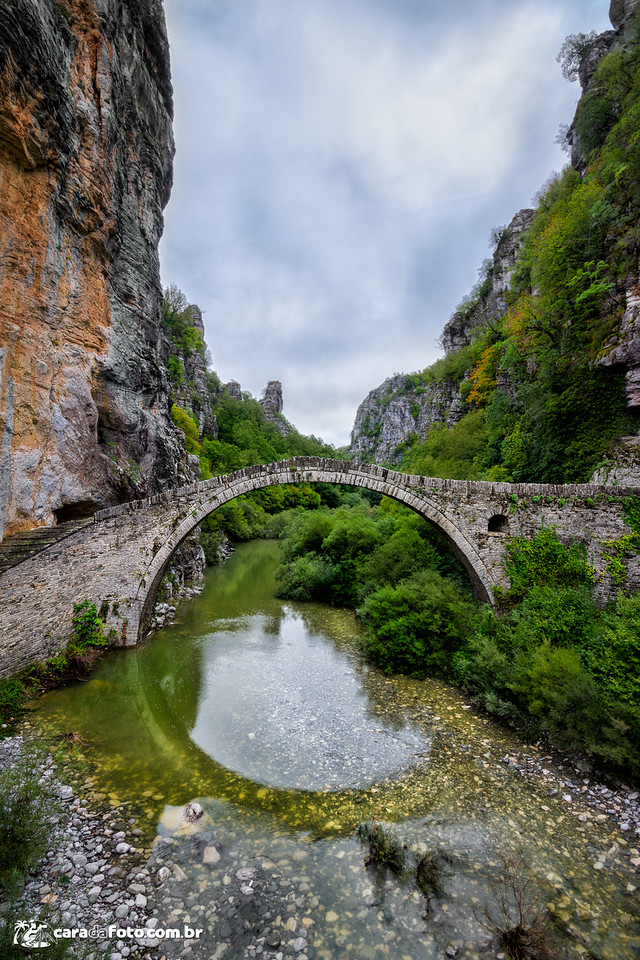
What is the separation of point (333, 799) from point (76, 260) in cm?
1222

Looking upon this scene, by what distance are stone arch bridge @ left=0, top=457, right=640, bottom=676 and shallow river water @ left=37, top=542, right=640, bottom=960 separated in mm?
1303

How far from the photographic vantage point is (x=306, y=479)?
995 cm

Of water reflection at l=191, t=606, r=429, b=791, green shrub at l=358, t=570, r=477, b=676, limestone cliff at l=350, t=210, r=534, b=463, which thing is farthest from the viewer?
limestone cliff at l=350, t=210, r=534, b=463

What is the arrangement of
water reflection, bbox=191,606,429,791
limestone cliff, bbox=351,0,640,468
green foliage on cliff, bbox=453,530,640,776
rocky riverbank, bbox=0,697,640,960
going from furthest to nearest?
1. limestone cliff, bbox=351,0,640,468
2. water reflection, bbox=191,606,429,791
3. green foliage on cliff, bbox=453,530,640,776
4. rocky riverbank, bbox=0,697,640,960

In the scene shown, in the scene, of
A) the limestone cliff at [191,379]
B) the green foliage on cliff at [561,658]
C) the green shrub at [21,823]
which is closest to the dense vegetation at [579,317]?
the green foliage on cliff at [561,658]

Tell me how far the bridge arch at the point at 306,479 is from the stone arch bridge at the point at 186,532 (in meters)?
0.02

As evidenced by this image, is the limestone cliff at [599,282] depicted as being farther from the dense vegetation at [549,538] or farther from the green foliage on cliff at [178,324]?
the green foliage on cliff at [178,324]

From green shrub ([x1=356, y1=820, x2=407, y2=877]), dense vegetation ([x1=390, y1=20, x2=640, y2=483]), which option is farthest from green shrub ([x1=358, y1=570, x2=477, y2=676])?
dense vegetation ([x1=390, y1=20, x2=640, y2=483])

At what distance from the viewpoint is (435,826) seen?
13.3 feet

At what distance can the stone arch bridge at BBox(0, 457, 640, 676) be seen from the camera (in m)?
7.11

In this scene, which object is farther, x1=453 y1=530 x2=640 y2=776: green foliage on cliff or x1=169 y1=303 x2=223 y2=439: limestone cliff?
x1=169 y1=303 x2=223 y2=439: limestone cliff

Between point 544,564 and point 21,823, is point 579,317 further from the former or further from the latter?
point 21,823

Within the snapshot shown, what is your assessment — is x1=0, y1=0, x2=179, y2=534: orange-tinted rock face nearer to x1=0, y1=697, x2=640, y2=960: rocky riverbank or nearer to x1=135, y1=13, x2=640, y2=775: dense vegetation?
x1=0, y1=697, x2=640, y2=960: rocky riverbank

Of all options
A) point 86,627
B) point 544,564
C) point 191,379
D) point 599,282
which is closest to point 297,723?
point 86,627
